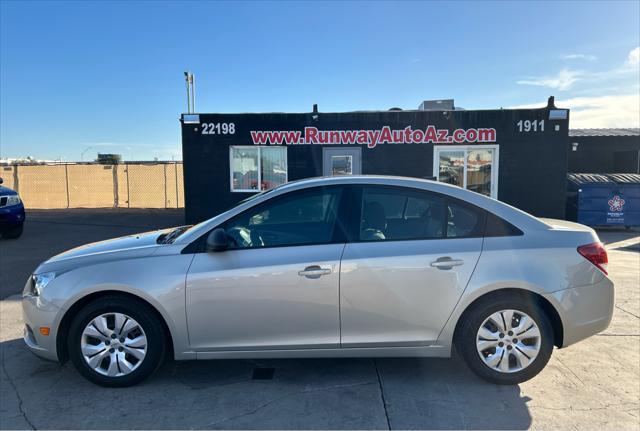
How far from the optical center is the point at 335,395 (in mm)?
3244

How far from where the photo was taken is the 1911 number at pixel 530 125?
12.0 m

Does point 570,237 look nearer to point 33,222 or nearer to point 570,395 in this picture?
point 570,395

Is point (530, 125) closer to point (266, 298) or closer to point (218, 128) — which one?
point (218, 128)

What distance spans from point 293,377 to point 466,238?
1.78 meters

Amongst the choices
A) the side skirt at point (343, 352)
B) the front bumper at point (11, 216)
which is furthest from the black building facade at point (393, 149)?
the side skirt at point (343, 352)

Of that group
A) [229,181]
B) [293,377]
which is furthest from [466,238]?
[229,181]

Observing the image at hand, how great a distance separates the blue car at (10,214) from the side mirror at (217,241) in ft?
31.1

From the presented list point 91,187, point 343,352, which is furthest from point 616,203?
point 91,187

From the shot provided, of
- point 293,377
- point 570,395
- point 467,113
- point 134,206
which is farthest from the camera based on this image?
point 134,206

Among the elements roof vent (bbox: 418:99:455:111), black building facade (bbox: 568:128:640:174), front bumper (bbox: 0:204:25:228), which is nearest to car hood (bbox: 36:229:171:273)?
front bumper (bbox: 0:204:25:228)

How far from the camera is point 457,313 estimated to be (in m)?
3.28

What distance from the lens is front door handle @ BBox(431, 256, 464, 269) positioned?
10.7 ft

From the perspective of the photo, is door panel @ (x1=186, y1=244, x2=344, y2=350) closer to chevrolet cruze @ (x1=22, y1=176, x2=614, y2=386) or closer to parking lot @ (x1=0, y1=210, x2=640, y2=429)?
chevrolet cruze @ (x1=22, y1=176, x2=614, y2=386)

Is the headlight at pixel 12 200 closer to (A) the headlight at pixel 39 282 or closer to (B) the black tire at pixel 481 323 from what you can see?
(A) the headlight at pixel 39 282
